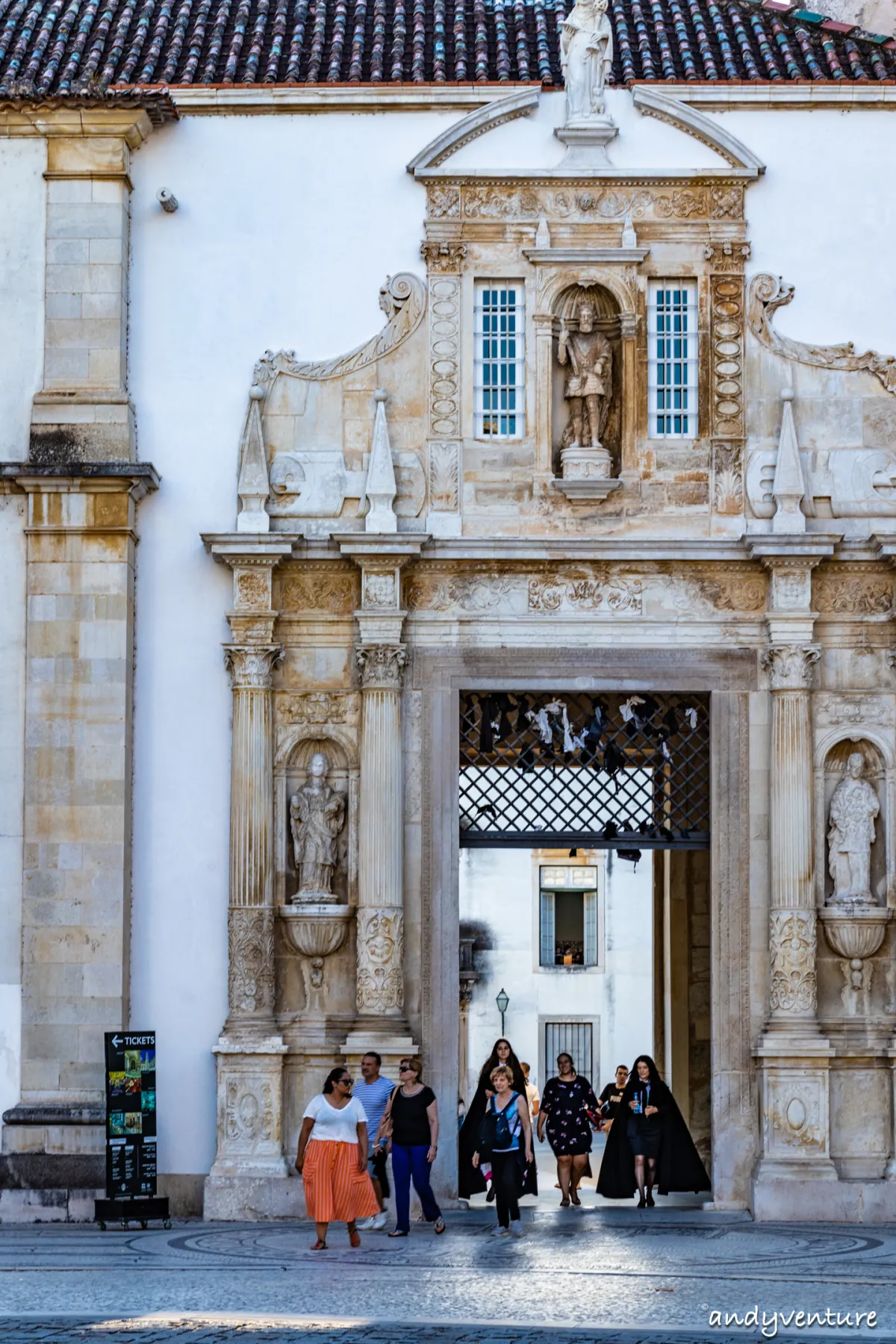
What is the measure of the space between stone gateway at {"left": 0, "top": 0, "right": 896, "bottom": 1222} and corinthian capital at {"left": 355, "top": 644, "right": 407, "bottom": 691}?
4 cm

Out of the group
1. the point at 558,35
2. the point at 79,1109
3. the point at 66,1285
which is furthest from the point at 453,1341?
the point at 558,35

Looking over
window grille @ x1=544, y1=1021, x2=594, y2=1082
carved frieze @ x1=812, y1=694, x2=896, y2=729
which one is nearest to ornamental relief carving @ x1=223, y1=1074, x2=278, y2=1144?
carved frieze @ x1=812, y1=694, x2=896, y2=729

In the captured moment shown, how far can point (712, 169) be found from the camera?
814 inches

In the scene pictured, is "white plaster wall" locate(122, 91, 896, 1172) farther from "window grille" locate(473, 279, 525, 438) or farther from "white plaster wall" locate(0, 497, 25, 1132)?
"white plaster wall" locate(0, 497, 25, 1132)

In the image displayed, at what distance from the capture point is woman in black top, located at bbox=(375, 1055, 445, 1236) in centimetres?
1759

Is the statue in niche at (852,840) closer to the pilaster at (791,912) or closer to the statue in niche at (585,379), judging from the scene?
the pilaster at (791,912)

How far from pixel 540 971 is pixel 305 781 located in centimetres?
2165

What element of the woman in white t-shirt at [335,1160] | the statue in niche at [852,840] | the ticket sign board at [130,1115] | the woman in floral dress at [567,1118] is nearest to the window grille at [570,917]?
the woman in floral dress at [567,1118]

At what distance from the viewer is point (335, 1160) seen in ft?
54.7

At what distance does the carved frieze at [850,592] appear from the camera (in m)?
20.4

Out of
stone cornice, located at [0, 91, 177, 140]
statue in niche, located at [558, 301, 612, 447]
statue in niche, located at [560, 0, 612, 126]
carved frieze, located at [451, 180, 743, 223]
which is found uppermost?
statue in niche, located at [560, 0, 612, 126]

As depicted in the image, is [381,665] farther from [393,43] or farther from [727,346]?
[393,43]

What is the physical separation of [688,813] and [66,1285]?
8.02 metres

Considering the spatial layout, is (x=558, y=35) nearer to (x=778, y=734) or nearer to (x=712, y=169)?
(x=712, y=169)
